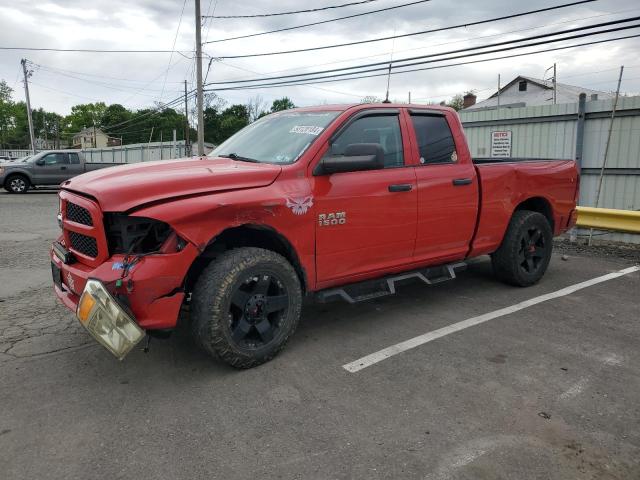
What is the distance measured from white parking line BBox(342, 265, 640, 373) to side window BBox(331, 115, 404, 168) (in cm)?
150

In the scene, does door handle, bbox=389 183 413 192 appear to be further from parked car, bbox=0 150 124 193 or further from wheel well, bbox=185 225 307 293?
parked car, bbox=0 150 124 193

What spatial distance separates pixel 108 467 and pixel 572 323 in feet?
13.0

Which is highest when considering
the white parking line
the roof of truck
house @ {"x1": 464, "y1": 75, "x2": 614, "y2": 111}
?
house @ {"x1": 464, "y1": 75, "x2": 614, "y2": 111}

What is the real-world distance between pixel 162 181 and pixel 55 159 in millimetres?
18212

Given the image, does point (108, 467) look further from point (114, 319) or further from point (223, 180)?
point (223, 180)

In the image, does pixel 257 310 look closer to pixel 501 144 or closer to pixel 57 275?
pixel 57 275

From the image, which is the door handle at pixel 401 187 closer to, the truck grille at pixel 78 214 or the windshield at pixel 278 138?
the windshield at pixel 278 138

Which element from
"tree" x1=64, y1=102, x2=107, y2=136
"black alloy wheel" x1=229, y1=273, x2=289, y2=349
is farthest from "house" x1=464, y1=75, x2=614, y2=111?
"tree" x1=64, y1=102, x2=107, y2=136

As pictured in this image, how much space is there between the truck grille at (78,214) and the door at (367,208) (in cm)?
157

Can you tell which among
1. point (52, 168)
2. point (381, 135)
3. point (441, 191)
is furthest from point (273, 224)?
point (52, 168)

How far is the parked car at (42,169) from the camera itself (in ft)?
59.9

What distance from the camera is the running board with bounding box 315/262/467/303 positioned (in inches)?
160

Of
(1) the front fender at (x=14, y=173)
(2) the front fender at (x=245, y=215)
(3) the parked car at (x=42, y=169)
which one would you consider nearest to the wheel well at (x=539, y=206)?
(2) the front fender at (x=245, y=215)

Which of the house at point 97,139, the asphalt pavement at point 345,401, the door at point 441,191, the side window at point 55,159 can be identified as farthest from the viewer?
the house at point 97,139
